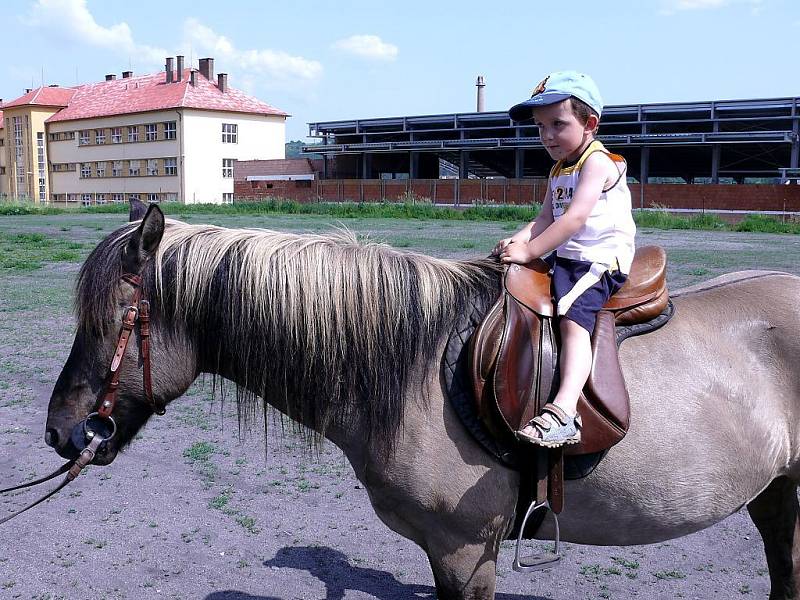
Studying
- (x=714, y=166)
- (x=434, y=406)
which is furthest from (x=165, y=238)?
(x=714, y=166)

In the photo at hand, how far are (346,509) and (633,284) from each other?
8.49ft

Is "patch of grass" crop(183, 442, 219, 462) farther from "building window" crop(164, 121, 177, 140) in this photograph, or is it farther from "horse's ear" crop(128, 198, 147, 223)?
"building window" crop(164, 121, 177, 140)

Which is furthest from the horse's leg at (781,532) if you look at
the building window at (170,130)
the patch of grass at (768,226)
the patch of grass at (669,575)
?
the building window at (170,130)

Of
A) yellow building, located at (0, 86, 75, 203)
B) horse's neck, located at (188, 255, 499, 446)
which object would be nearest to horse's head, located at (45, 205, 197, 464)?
horse's neck, located at (188, 255, 499, 446)

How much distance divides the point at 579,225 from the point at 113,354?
5.44 feet

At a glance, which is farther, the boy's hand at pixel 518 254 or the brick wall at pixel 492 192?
the brick wall at pixel 492 192

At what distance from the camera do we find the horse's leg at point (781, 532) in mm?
3146

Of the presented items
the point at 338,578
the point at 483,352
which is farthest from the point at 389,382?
the point at 338,578

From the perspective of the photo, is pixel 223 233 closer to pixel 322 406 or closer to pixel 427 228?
pixel 322 406

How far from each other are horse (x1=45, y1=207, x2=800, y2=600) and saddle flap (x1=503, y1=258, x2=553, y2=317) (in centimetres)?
11

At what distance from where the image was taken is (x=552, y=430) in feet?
7.53

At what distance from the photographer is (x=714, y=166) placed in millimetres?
43250

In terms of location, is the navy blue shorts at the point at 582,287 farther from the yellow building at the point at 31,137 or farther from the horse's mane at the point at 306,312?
the yellow building at the point at 31,137

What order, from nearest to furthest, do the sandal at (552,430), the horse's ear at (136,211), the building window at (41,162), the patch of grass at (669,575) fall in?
the sandal at (552,430) < the horse's ear at (136,211) < the patch of grass at (669,575) < the building window at (41,162)
